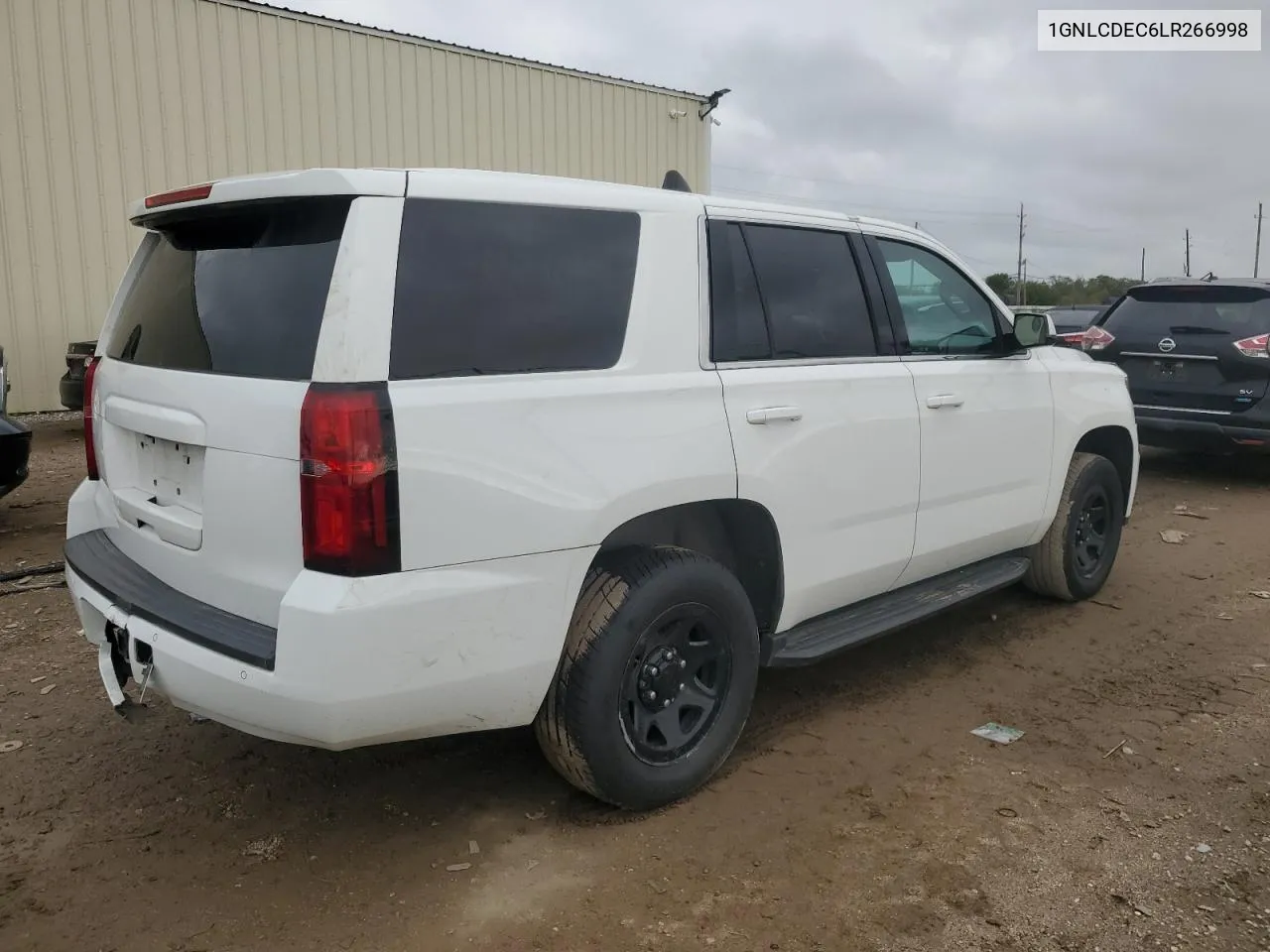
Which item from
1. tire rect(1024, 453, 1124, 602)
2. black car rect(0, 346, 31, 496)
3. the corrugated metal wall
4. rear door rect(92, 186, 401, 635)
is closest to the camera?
rear door rect(92, 186, 401, 635)

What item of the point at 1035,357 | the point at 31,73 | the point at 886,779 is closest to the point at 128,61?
the point at 31,73

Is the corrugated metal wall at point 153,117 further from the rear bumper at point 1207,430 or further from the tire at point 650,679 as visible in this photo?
the tire at point 650,679

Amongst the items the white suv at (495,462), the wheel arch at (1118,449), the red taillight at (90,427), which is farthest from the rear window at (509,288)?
the wheel arch at (1118,449)

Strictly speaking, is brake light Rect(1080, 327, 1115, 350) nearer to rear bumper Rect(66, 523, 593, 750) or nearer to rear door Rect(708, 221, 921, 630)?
rear door Rect(708, 221, 921, 630)

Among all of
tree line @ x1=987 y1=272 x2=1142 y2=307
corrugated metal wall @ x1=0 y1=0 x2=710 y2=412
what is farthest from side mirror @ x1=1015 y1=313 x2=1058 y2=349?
tree line @ x1=987 y1=272 x2=1142 y2=307

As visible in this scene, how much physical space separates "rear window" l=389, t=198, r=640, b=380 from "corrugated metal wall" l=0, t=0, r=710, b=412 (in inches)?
430

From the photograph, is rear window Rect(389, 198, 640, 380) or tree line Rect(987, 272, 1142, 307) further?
tree line Rect(987, 272, 1142, 307)

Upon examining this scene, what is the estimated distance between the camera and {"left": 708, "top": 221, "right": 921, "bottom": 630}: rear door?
127 inches

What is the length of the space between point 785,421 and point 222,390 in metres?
1.69

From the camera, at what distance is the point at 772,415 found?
325 centimetres

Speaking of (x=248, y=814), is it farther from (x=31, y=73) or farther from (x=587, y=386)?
(x=31, y=73)

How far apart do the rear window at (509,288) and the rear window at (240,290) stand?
212 millimetres

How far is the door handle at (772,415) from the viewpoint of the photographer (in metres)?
3.19

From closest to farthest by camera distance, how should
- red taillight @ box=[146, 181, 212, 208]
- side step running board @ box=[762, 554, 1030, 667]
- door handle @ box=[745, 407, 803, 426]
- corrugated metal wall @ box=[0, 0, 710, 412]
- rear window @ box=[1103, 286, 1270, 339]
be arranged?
red taillight @ box=[146, 181, 212, 208]
door handle @ box=[745, 407, 803, 426]
side step running board @ box=[762, 554, 1030, 667]
rear window @ box=[1103, 286, 1270, 339]
corrugated metal wall @ box=[0, 0, 710, 412]
